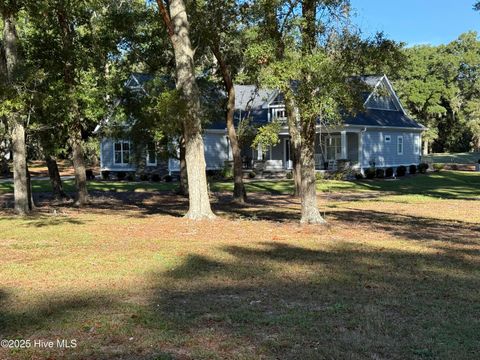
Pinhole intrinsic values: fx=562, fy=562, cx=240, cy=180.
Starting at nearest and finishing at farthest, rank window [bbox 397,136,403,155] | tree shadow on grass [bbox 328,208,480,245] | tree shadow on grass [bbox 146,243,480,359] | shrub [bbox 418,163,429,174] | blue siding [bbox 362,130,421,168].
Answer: tree shadow on grass [bbox 146,243,480,359]
tree shadow on grass [bbox 328,208,480,245]
blue siding [bbox 362,130,421,168]
window [bbox 397,136,403,155]
shrub [bbox 418,163,429,174]

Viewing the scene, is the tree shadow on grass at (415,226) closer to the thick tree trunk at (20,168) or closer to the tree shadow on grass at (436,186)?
the tree shadow on grass at (436,186)

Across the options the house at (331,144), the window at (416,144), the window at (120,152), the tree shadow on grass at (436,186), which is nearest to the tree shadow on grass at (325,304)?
the tree shadow on grass at (436,186)

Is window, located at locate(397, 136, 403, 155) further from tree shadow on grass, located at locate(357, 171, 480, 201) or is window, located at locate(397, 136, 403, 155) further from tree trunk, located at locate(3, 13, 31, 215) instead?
tree trunk, located at locate(3, 13, 31, 215)

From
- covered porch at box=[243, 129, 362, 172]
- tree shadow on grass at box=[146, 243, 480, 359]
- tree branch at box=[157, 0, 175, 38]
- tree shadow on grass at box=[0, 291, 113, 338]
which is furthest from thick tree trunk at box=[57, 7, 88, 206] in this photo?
covered porch at box=[243, 129, 362, 172]

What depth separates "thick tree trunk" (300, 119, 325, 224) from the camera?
13.5m

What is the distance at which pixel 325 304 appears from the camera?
6.35 m

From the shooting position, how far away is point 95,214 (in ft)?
58.7

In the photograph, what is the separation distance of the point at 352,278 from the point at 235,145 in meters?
14.4

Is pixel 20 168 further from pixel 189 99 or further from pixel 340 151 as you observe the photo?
pixel 340 151

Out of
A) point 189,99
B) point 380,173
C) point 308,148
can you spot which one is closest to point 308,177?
point 308,148

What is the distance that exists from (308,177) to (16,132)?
927cm

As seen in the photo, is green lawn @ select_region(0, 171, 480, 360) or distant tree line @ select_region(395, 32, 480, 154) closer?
green lawn @ select_region(0, 171, 480, 360)

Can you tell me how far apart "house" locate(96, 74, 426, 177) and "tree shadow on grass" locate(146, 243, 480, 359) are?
27383 mm

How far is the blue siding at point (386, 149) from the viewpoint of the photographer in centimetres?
3800
